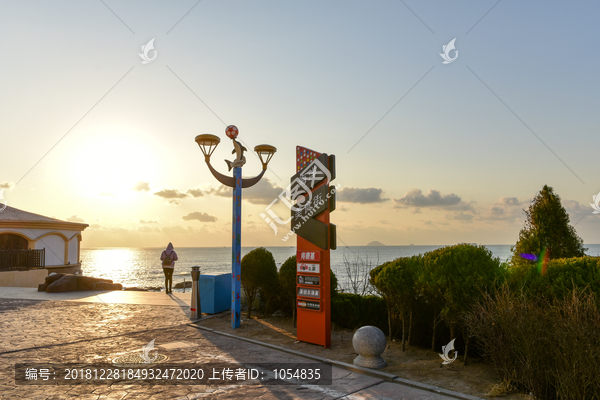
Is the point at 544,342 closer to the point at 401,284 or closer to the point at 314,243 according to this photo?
the point at 401,284

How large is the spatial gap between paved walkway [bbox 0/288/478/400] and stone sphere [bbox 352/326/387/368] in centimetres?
35

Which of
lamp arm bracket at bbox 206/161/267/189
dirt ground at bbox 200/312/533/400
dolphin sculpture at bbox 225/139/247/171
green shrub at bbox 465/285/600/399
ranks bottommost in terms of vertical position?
dirt ground at bbox 200/312/533/400

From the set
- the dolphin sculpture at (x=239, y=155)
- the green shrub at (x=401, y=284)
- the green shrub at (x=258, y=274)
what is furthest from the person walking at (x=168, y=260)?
the green shrub at (x=401, y=284)

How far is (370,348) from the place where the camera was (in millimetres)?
6430

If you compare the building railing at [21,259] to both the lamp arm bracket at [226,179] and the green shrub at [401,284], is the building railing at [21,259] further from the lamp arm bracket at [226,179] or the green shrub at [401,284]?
the green shrub at [401,284]

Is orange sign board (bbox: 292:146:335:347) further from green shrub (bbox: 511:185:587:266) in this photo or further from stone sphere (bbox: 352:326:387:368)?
green shrub (bbox: 511:185:587:266)

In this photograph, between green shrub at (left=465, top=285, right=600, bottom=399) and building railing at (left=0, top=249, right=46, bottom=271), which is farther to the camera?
building railing at (left=0, top=249, right=46, bottom=271)

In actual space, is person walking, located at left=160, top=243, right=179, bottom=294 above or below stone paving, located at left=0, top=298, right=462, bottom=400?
above

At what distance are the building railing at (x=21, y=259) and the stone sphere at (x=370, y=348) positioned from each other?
25188mm

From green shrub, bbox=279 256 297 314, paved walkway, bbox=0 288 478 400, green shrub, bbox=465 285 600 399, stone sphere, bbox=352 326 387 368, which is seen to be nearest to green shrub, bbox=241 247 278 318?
green shrub, bbox=279 256 297 314

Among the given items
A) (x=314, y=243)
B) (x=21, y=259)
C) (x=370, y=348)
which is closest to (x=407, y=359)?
(x=370, y=348)

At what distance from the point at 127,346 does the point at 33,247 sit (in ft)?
79.0

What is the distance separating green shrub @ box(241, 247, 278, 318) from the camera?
1055 centimetres

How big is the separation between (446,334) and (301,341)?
290 centimetres
